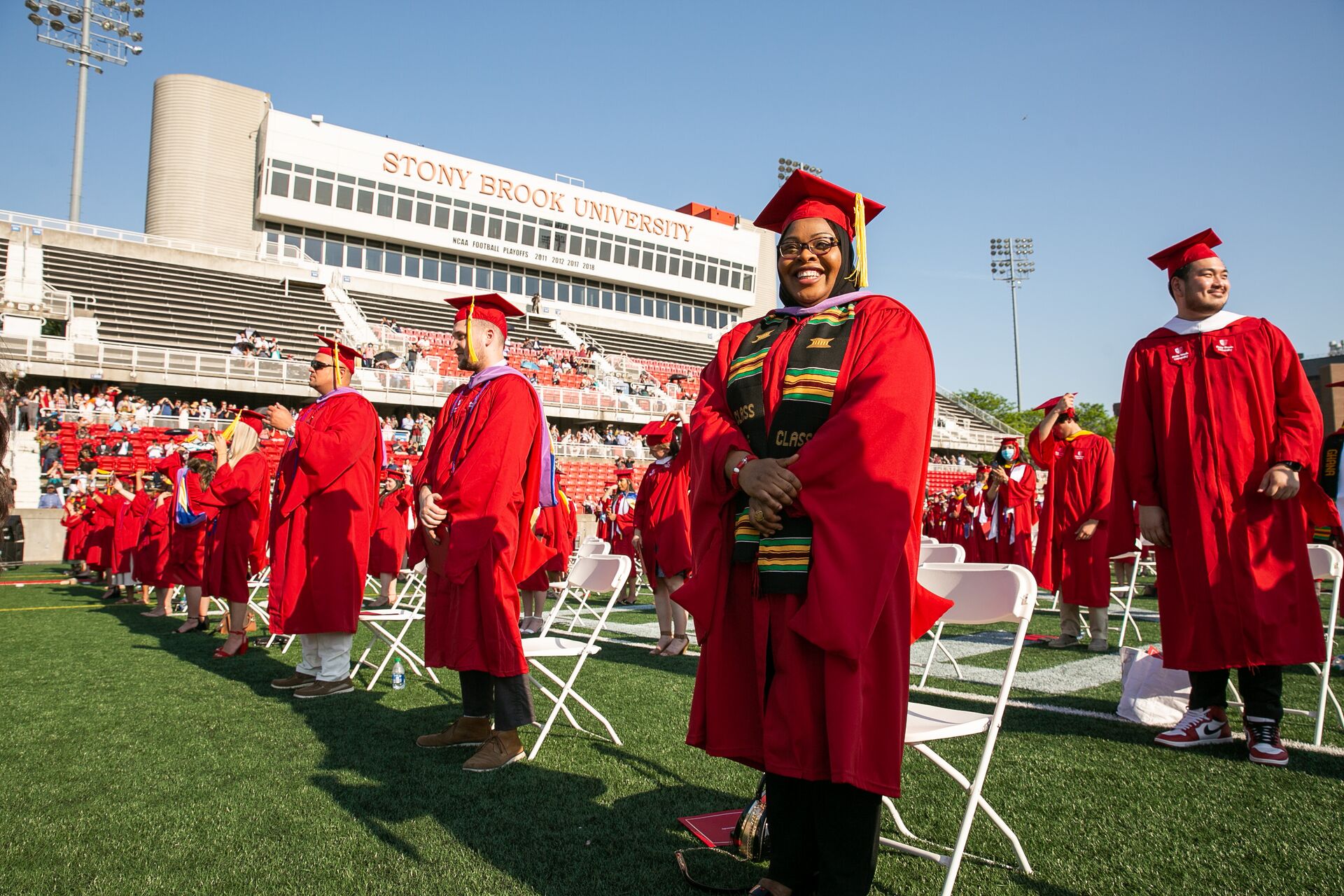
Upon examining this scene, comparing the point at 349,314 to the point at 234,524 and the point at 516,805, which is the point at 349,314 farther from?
the point at 516,805

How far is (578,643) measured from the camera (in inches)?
170

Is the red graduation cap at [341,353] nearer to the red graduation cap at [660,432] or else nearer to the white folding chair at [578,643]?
the white folding chair at [578,643]

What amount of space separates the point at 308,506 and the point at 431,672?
1.45 meters

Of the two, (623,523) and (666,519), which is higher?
(666,519)

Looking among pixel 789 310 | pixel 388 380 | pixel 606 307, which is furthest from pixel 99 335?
pixel 789 310

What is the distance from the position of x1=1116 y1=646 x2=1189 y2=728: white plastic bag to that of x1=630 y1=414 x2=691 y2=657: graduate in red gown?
3.35 m

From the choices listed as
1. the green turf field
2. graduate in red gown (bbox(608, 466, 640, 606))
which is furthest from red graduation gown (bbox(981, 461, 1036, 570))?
graduate in red gown (bbox(608, 466, 640, 606))

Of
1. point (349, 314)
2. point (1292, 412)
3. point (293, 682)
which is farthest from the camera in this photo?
point (349, 314)

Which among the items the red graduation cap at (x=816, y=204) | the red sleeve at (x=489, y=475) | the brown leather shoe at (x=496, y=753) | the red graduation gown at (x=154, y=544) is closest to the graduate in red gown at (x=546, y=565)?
the red sleeve at (x=489, y=475)

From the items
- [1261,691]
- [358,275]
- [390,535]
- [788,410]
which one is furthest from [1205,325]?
[358,275]

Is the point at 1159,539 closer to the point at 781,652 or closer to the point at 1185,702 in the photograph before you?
the point at 1185,702

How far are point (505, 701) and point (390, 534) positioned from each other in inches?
257

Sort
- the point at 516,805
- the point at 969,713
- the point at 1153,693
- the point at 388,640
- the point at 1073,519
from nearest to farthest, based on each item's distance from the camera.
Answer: the point at 969,713 → the point at 516,805 → the point at 1153,693 → the point at 388,640 → the point at 1073,519

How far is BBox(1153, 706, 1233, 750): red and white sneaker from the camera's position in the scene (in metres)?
3.96
